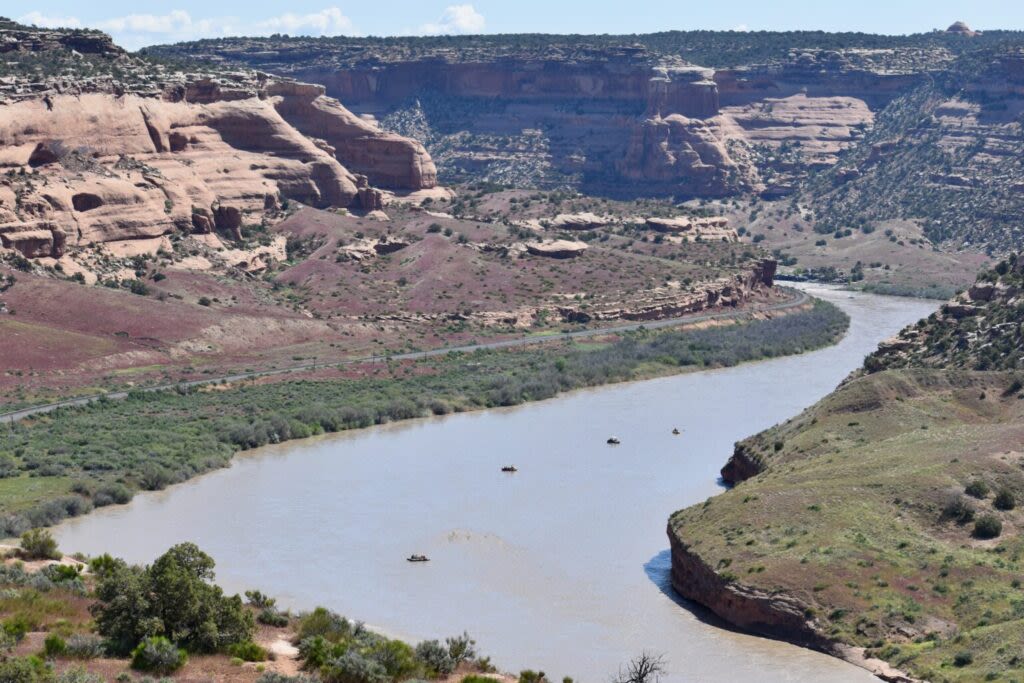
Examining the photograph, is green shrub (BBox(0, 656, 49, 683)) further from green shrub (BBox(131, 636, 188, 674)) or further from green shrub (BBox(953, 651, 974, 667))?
green shrub (BBox(953, 651, 974, 667))

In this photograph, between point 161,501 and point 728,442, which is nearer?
point 161,501

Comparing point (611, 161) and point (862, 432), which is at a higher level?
point (862, 432)

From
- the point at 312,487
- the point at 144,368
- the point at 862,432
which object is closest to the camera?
the point at 862,432

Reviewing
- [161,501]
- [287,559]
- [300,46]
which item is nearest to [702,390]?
[161,501]

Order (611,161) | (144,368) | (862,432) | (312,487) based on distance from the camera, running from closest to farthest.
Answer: (862,432)
(312,487)
(144,368)
(611,161)

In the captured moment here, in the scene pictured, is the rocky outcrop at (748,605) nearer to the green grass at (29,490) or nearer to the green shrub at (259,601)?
the green shrub at (259,601)

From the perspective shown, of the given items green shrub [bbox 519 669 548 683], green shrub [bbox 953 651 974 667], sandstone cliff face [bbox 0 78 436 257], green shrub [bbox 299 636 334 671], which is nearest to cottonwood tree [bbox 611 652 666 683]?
green shrub [bbox 519 669 548 683]

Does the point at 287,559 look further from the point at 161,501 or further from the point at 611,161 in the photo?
the point at 611,161
